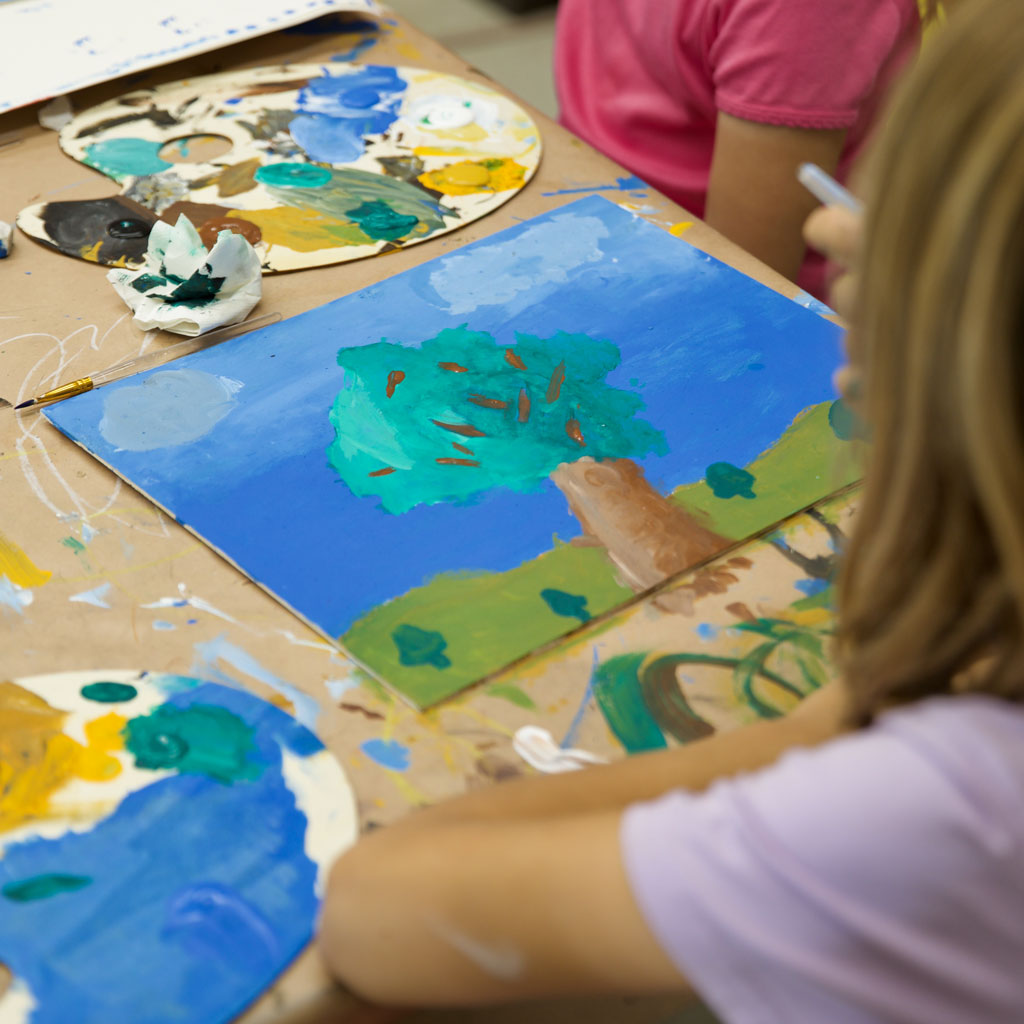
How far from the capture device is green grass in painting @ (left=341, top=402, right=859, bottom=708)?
0.60 metres

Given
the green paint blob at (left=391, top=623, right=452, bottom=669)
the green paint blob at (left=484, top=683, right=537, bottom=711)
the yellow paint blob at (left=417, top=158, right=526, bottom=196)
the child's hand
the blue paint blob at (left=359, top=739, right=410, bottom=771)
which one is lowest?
the blue paint blob at (left=359, top=739, right=410, bottom=771)

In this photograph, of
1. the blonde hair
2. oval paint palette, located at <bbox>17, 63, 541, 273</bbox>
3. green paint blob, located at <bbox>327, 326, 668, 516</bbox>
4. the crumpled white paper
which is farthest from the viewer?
oval paint palette, located at <bbox>17, 63, 541, 273</bbox>

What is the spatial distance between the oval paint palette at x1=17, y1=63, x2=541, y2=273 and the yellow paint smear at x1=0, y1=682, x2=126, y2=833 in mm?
446

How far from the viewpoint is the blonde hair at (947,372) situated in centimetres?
38

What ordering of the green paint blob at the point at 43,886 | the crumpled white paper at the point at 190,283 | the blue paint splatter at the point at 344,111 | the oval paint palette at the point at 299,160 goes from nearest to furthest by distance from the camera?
the green paint blob at the point at 43,886 → the crumpled white paper at the point at 190,283 → the oval paint palette at the point at 299,160 → the blue paint splatter at the point at 344,111

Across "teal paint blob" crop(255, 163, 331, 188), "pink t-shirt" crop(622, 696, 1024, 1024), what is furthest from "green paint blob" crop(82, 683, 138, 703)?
"teal paint blob" crop(255, 163, 331, 188)

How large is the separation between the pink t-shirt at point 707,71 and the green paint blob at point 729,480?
0.44m

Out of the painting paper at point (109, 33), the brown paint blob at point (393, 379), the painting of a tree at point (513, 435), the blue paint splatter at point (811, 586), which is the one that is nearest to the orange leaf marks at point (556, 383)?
the painting of a tree at point (513, 435)

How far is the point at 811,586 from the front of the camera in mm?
672

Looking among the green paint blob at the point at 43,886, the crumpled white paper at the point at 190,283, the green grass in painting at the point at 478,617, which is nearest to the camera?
the green paint blob at the point at 43,886

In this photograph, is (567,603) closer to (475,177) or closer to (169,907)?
(169,907)

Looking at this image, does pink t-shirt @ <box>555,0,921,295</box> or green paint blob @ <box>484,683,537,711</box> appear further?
pink t-shirt @ <box>555,0,921,295</box>

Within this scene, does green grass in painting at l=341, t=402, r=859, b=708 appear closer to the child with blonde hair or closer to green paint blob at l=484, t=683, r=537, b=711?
green paint blob at l=484, t=683, r=537, b=711

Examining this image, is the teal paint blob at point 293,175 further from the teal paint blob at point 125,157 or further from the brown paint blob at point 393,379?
the brown paint blob at point 393,379
